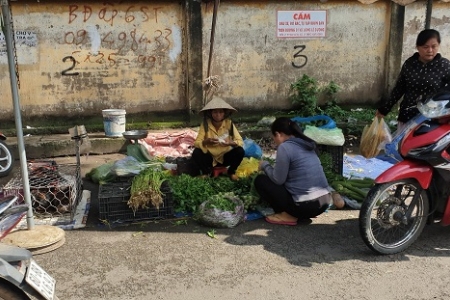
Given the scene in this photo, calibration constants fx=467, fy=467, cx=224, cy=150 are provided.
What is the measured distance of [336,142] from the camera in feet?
18.4

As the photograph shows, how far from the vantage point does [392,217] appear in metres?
4.03

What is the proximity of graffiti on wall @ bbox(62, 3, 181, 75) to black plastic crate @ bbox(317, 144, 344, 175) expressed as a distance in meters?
3.62

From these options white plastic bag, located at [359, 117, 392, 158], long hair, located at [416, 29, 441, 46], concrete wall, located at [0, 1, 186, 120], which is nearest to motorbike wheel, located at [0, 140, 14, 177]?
concrete wall, located at [0, 1, 186, 120]

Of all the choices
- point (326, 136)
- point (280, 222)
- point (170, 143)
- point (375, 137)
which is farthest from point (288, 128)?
point (170, 143)

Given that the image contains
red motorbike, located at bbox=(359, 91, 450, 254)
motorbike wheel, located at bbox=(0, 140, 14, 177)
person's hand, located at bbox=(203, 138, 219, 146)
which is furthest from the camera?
motorbike wheel, located at bbox=(0, 140, 14, 177)

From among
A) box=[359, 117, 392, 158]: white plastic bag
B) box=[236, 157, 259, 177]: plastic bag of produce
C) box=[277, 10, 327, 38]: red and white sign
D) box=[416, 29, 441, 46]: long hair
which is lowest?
box=[236, 157, 259, 177]: plastic bag of produce

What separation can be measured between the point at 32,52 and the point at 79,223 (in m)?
4.11

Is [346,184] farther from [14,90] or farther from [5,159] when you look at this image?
[5,159]

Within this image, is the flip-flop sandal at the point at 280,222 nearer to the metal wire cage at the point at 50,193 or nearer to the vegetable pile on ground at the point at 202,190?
the vegetable pile on ground at the point at 202,190

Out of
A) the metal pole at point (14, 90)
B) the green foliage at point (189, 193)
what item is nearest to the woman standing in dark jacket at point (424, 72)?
the green foliage at point (189, 193)

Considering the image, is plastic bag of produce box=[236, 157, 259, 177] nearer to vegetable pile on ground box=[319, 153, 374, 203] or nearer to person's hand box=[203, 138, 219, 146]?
person's hand box=[203, 138, 219, 146]

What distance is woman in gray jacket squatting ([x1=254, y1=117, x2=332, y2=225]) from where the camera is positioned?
4.53 metres

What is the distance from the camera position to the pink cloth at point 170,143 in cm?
733

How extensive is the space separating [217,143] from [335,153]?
1.47 meters
